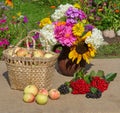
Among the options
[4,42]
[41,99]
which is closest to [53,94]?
[41,99]

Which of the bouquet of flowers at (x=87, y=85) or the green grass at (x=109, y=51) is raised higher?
the bouquet of flowers at (x=87, y=85)

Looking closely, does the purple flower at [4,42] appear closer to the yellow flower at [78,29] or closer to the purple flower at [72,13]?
the purple flower at [72,13]

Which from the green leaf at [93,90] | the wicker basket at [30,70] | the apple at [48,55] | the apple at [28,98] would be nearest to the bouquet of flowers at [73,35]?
the apple at [48,55]

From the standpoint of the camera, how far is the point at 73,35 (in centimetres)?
433

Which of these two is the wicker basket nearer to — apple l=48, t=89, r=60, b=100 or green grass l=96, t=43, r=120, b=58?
apple l=48, t=89, r=60, b=100

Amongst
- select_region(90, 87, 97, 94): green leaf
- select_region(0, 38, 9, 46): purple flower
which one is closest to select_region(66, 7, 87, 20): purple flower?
select_region(90, 87, 97, 94): green leaf

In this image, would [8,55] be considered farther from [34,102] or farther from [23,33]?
[23,33]

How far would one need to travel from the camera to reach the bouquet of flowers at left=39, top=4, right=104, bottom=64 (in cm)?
429

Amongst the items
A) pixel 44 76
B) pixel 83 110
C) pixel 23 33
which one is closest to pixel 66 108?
pixel 83 110

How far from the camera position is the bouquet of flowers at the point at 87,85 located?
4.10 m

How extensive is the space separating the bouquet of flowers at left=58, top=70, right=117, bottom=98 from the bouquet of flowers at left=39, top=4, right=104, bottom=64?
188 mm

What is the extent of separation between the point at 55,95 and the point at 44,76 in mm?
212

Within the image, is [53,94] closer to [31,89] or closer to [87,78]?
[31,89]

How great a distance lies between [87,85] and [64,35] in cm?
52
